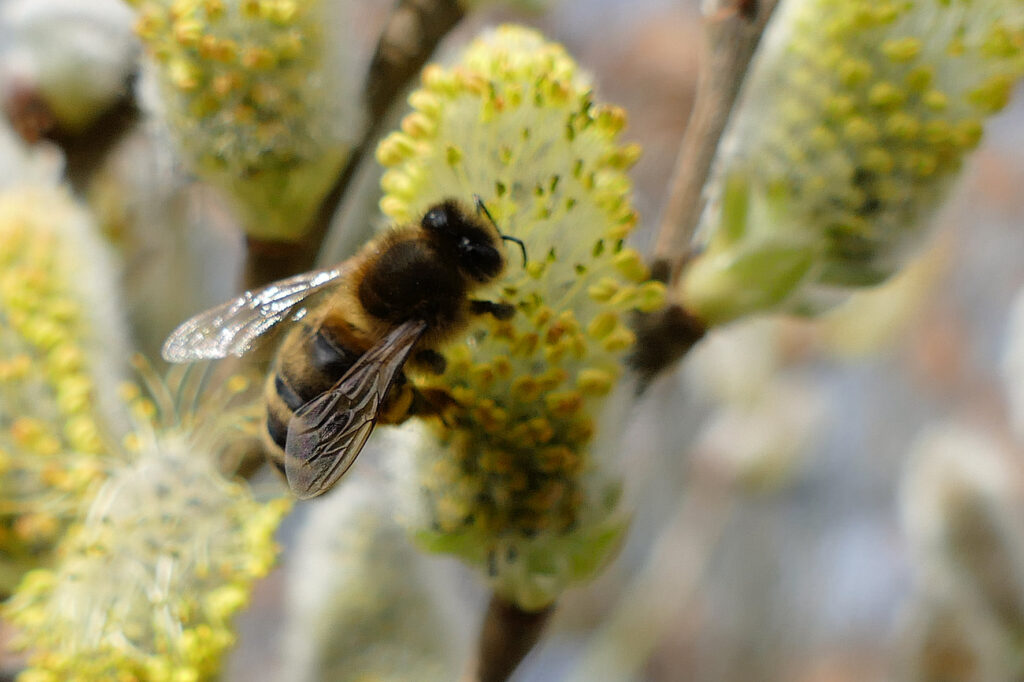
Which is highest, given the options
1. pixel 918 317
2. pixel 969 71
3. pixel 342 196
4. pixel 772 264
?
pixel 969 71

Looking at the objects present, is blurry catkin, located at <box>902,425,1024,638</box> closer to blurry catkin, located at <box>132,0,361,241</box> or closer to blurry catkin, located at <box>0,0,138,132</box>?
blurry catkin, located at <box>132,0,361,241</box>

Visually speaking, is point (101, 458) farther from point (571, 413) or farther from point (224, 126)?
point (571, 413)

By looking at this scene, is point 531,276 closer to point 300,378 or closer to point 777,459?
point 300,378

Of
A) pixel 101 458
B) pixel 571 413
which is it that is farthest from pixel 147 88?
pixel 571 413

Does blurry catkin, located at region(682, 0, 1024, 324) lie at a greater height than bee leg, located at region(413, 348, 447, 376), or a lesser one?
greater

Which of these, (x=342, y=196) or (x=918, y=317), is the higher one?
(x=342, y=196)

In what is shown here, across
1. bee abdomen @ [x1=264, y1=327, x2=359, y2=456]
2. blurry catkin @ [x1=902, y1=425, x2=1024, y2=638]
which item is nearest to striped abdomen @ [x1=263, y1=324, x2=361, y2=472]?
bee abdomen @ [x1=264, y1=327, x2=359, y2=456]

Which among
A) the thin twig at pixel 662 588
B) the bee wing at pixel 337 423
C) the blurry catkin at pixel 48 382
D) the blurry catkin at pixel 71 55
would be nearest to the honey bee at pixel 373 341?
the bee wing at pixel 337 423
